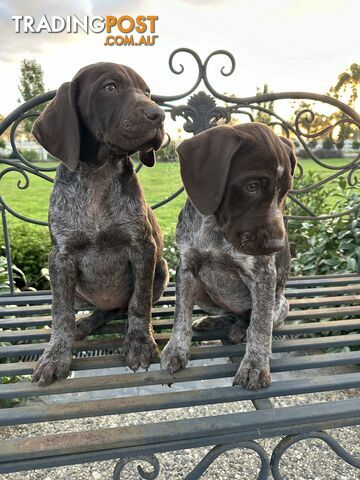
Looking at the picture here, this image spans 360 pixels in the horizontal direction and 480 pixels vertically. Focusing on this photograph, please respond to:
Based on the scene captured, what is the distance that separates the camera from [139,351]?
7.39 feet

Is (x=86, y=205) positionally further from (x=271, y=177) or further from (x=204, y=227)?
(x=271, y=177)

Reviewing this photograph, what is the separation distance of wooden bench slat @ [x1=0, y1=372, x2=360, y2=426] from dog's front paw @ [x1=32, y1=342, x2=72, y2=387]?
21cm

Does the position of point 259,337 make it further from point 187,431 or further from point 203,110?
point 203,110

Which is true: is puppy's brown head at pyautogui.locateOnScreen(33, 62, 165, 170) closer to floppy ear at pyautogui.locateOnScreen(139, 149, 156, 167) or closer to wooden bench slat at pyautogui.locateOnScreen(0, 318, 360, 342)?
floppy ear at pyautogui.locateOnScreen(139, 149, 156, 167)

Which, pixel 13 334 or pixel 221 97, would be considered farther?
pixel 221 97

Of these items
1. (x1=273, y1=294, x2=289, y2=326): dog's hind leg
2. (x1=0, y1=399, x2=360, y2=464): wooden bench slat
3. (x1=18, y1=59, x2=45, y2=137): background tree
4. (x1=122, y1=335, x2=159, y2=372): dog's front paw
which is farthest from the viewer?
(x1=18, y1=59, x2=45, y2=137): background tree

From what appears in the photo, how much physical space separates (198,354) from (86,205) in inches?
40.5

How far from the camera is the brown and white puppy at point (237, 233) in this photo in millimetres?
1882

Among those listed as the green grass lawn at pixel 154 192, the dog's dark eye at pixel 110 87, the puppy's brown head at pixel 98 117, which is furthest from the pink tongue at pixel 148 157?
the green grass lawn at pixel 154 192

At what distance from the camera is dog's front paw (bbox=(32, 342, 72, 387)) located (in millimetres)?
2034

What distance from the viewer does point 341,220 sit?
179 inches

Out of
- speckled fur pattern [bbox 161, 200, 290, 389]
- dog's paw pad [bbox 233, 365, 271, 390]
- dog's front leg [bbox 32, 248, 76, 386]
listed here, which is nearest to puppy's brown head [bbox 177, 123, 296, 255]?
speckled fur pattern [bbox 161, 200, 290, 389]

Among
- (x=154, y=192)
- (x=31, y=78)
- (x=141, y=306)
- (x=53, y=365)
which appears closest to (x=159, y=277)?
(x=141, y=306)

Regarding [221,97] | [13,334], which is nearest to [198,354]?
[13,334]
